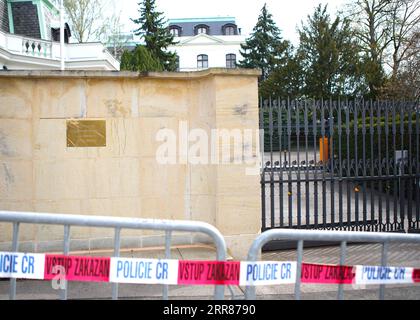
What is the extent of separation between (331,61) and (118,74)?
1084 inches

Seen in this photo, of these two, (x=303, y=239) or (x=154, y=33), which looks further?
(x=154, y=33)

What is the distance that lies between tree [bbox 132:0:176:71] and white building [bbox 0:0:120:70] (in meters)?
14.7

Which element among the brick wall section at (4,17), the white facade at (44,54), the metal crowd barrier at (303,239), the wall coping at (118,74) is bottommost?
the metal crowd barrier at (303,239)

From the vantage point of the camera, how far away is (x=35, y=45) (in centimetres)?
2236

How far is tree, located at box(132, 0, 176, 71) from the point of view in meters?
40.6

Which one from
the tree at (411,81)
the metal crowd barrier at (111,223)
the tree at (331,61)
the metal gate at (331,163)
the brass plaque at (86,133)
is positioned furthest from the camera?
the tree at (331,61)

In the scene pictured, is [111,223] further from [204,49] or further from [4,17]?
[204,49]

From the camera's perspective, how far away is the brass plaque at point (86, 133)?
5848mm

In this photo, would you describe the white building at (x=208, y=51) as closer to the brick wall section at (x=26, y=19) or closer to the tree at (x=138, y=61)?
the brick wall section at (x=26, y=19)

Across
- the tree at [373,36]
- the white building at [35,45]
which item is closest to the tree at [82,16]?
the white building at [35,45]

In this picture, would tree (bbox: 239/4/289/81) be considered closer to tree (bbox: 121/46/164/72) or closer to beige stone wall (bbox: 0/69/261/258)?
tree (bbox: 121/46/164/72)

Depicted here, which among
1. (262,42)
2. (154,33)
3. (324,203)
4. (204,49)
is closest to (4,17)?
(154,33)

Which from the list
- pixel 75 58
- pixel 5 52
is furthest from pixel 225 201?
pixel 75 58
